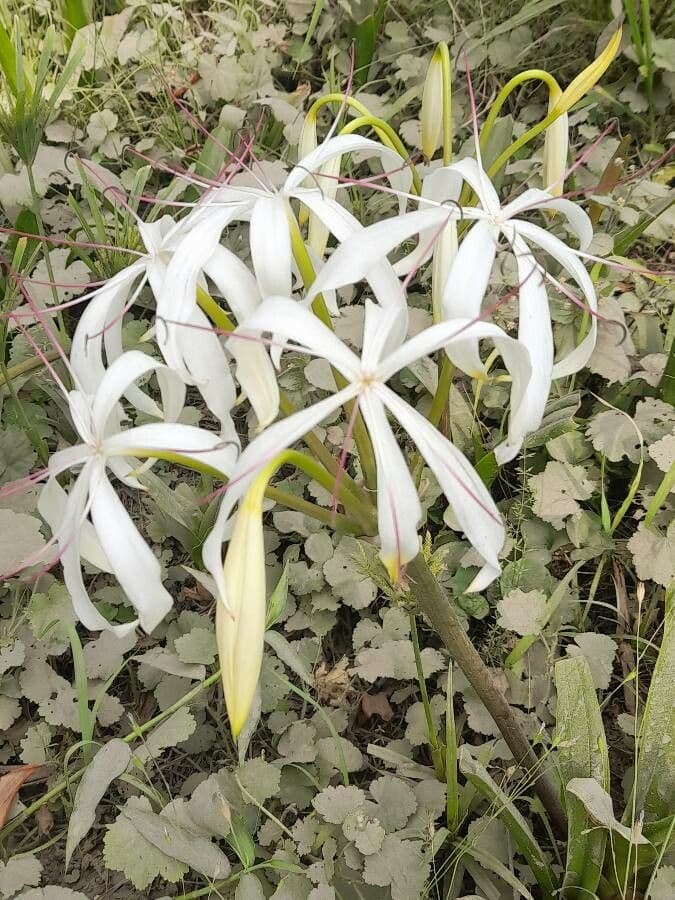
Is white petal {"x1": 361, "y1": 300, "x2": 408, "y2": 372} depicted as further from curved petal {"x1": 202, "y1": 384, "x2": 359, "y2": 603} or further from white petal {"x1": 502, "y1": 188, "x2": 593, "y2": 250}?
white petal {"x1": 502, "y1": 188, "x2": 593, "y2": 250}

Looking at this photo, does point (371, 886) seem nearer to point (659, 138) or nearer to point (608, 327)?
point (608, 327)

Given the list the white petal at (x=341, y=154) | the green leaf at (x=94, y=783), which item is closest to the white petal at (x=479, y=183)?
the white petal at (x=341, y=154)

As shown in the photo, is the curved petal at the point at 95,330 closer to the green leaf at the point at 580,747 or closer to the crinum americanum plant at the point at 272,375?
the crinum americanum plant at the point at 272,375

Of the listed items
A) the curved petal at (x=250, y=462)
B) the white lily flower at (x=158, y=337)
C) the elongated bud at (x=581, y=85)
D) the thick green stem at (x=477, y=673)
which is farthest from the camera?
the elongated bud at (x=581, y=85)

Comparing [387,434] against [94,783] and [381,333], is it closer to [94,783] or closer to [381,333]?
[381,333]

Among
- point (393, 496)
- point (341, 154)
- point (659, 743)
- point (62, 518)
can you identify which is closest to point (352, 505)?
point (393, 496)

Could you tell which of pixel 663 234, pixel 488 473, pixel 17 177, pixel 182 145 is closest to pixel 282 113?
pixel 182 145
